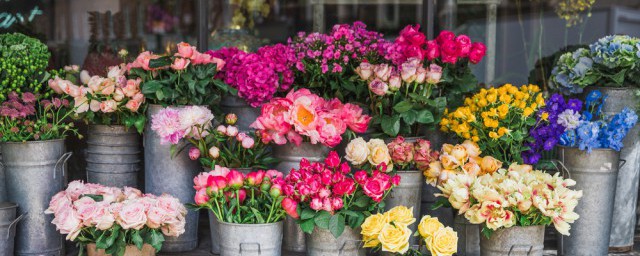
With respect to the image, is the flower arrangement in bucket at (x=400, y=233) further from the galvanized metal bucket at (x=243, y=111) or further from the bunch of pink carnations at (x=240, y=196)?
the galvanized metal bucket at (x=243, y=111)

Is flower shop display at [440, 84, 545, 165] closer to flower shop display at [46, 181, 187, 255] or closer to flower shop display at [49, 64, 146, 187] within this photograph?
flower shop display at [46, 181, 187, 255]

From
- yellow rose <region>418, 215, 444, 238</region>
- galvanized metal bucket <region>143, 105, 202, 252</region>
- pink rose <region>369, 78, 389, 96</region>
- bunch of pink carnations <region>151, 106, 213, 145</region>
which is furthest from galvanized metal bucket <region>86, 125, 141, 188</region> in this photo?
yellow rose <region>418, 215, 444, 238</region>

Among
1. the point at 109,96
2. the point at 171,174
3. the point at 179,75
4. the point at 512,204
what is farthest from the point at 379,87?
the point at 109,96

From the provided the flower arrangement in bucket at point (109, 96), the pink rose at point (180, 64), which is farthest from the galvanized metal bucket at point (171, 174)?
the pink rose at point (180, 64)

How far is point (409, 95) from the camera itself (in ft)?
9.00

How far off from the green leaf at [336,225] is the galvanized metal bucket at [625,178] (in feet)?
4.13

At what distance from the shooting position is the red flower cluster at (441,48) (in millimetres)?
2729

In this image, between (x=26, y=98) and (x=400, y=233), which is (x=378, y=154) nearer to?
(x=400, y=233)

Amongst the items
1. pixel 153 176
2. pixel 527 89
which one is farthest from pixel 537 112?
pixel 153 176

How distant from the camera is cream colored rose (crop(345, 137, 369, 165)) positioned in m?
2.50

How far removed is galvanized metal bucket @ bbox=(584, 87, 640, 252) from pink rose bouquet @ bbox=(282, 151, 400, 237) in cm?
109

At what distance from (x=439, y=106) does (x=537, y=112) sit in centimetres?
36

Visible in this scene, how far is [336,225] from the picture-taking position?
2352 millimetres

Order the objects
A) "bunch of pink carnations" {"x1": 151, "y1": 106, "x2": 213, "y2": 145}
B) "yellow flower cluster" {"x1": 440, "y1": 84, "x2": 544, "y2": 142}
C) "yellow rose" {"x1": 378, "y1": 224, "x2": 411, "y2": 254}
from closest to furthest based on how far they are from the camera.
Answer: "yellow rose" {"x1": 378, "y1": 224, "x2": 411, "y2": 254} → "bunch of pink carnations" {"x1": 151, "y1": 106, "x2": 213, "y2": 145} → "yellow flower cluster" {"x1": 440, "y1": 84, "x2": 544, "y2": 142}
